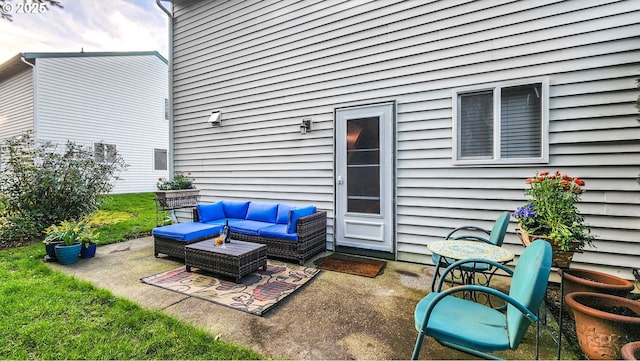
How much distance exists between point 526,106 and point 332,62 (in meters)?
2.85

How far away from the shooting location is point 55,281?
3.17 metres

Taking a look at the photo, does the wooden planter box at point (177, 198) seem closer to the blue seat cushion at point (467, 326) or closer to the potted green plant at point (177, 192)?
the potted green plant at point (177, 192)

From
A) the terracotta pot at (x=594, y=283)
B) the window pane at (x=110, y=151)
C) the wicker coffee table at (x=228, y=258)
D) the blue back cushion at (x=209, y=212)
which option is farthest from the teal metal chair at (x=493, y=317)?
the window pane at (x=110, y=151)

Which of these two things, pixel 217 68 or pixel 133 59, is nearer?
pixel 217 68

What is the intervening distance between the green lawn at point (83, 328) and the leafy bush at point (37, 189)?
226 cm

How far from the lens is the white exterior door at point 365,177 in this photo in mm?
4105

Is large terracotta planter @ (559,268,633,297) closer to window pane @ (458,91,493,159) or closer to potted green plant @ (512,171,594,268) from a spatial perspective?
potted green plant @ (512,171,594,268)

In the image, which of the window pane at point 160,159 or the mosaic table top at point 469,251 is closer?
the mosaic table top at point 469,251

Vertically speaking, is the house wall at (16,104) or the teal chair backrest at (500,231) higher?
the house wall at (16,104)

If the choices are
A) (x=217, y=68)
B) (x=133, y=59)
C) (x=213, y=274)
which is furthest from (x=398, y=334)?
(x=133, y=59)

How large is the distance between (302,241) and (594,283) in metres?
3.00

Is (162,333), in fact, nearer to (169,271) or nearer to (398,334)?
(169,271)

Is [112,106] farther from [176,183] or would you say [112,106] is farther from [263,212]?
[263,212]

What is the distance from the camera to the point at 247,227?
427 centimetres
